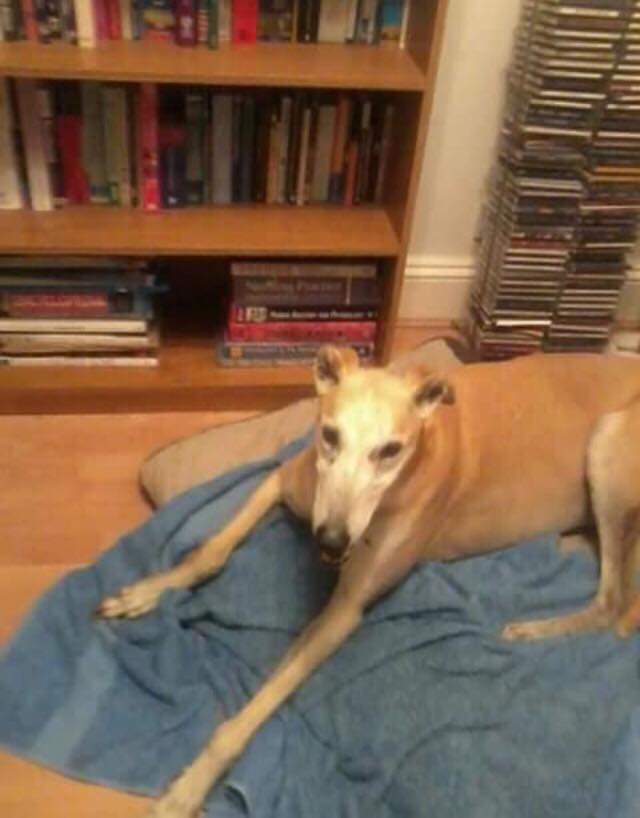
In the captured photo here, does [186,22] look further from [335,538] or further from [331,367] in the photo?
[335,538]

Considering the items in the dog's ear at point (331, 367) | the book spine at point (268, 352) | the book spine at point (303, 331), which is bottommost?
the book spine at point (268, 352)

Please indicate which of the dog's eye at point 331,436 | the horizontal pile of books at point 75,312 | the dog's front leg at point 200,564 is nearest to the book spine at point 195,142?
the horizontal pile of books at point 75,312

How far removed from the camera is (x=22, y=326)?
→ 212 cm

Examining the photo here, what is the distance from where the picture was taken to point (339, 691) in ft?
5.21

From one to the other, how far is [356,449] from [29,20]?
1147 mm

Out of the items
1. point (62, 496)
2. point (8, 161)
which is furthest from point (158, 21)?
point (62, 496)

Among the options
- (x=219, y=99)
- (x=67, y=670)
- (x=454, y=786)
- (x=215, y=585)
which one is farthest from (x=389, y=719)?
(x=219, y=99)

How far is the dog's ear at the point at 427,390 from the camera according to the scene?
1443 millimetres

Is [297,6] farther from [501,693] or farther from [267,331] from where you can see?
[501,693]

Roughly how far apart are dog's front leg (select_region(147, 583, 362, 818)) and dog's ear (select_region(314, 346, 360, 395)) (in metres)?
0.37

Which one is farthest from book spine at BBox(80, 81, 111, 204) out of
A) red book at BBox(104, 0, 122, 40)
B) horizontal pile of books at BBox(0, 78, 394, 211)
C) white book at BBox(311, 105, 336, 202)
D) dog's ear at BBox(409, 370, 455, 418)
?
dog's ear at BBox(409, 370, 455, 418)

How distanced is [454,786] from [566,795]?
0.19 meters

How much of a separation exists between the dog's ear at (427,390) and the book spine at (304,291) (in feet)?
2.48

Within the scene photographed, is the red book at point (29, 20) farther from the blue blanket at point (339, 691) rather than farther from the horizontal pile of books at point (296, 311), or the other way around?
the blue blanket at point (339, 691)
